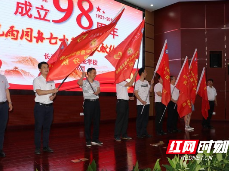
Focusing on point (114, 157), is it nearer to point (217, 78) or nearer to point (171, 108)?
point (171, 108)


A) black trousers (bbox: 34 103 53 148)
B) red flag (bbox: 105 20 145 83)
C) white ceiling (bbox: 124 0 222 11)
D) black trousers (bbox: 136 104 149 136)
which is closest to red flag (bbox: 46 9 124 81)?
black trousers (bbox: 34 103 53 148)

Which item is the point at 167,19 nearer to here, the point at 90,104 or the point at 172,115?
the point at 172,115

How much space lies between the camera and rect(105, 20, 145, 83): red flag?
3670 millimetres

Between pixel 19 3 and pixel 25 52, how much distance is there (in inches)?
40.9

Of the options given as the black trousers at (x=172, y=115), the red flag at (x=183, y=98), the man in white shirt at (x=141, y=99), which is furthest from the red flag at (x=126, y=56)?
the black trousers at (x=172, y=115)

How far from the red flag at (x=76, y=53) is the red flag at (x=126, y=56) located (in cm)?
64

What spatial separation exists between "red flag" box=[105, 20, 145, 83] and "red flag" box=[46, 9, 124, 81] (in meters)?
0.64

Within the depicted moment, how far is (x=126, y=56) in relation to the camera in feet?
12.3

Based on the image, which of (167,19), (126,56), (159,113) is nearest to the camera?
A: (126,56)

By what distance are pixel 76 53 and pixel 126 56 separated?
1027 millimetres

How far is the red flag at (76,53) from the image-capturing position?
2.84 meters

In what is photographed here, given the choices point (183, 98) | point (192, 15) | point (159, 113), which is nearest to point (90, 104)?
point (159, 113)

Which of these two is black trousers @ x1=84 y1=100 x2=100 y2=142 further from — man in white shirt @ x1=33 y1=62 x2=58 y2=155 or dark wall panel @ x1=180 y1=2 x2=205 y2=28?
dark wall panel @ x1=180 y1=2 x2=205 y2=28

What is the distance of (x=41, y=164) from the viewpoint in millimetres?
2689
